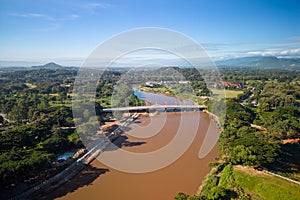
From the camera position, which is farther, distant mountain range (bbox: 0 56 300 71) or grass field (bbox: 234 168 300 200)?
distant mountain range (bbox: 0 56 300 71)

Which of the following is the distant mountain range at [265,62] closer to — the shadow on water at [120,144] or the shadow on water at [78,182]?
the shadow on water at [120,144]

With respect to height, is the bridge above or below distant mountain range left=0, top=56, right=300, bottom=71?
below

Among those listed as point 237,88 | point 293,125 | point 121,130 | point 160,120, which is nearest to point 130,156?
point 121,130

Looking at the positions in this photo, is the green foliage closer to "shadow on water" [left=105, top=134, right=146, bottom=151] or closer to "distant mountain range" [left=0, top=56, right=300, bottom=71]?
"shadow on water" [left=105, top=134, right=146, bottom=151]

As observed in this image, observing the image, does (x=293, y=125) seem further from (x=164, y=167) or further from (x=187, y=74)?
(x=187, y=74)

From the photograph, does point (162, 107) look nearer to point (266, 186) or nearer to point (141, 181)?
point (141, 181)

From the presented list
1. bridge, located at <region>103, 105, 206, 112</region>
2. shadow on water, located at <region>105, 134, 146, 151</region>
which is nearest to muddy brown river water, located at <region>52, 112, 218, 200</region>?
shadow on water, located at <region>105, 134, 146, 151</region>

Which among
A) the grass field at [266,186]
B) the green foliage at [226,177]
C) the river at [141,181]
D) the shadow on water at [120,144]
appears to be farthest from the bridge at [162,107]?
the grass field at [266,186]
